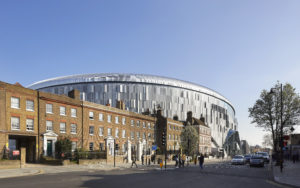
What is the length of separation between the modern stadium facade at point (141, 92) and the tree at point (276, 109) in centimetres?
6126

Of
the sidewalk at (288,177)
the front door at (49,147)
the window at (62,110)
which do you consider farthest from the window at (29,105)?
the sidewalk at (288,177)

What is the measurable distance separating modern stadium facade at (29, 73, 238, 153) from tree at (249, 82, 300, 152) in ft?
201

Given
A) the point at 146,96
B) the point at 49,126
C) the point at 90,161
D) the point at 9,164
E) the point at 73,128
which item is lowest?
the point at 90,161

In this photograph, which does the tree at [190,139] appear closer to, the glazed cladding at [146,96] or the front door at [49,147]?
the front door at [49,147]

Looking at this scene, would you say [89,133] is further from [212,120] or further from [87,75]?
[212,120]

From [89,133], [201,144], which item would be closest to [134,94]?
[201,144]

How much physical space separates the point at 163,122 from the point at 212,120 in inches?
2852

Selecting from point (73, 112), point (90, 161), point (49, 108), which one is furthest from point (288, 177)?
point (73, 112)

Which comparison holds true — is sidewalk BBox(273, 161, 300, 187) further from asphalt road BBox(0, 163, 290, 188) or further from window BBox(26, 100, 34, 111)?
window BBox(26, 100, 34, 111)

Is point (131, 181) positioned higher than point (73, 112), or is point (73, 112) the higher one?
point (73, 112)

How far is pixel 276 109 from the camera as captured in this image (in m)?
51.0

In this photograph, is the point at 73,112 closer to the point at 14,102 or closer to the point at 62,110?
the point at 62,110

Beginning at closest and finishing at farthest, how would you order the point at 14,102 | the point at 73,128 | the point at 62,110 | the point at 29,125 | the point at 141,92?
the point at 14,102
the point at 29,125
the point at 62,110
the point at 73,128
the point at 141,92

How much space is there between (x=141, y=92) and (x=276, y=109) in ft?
243
